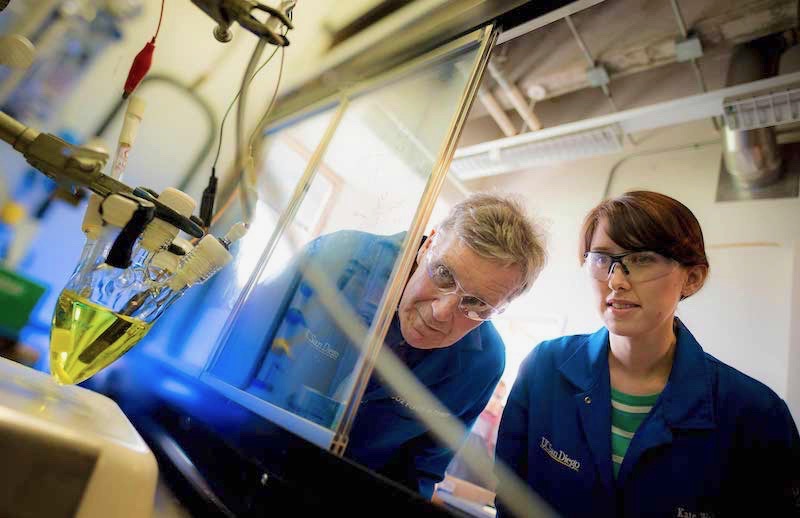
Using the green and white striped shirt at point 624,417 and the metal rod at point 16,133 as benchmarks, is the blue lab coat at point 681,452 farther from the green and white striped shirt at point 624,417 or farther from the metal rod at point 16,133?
the metal rod at point 16,133

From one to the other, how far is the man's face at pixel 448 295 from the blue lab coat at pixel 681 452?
0.33 meters

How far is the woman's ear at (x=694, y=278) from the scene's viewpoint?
3.86 feet

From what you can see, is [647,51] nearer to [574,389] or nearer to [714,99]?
[714,99]

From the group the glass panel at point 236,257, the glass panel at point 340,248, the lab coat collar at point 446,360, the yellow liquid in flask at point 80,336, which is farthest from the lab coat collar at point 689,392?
the yellow liquid in flask at point 80,336

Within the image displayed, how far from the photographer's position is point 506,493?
1162 millimetres

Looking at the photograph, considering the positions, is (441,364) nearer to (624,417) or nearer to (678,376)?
(624,417)

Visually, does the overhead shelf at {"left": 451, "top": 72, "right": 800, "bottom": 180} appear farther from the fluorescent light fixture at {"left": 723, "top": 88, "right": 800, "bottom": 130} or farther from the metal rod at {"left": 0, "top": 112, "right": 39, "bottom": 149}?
the metal rod at {"left": 0, "top": 112, "right": 39, "bottom": 149}

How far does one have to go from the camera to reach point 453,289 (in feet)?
4.14

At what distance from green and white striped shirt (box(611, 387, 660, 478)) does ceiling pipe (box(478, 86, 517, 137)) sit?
2518 millimetres

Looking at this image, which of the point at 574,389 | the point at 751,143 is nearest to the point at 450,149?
the point at 574,389

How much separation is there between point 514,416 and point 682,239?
0.66 m

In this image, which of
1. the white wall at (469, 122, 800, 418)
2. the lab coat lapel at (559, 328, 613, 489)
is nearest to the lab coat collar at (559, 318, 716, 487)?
the lab coat lapel at (559, 328, 613, 489)

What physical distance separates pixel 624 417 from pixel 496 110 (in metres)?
2.64

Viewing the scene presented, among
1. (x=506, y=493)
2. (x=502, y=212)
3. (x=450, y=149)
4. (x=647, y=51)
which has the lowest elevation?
(x=506, y=493)
